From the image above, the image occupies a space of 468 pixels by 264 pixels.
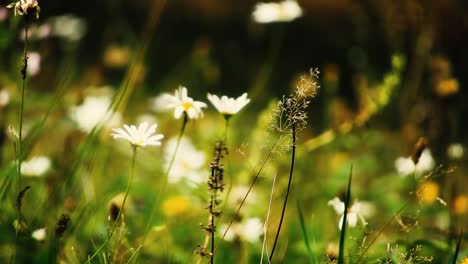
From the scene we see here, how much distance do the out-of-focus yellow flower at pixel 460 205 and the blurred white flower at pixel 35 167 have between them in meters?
1.08

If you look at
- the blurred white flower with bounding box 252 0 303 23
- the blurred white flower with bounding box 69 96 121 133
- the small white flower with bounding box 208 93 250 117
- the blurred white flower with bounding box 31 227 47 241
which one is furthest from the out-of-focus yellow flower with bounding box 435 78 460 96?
the blurred white flower with bounding box 31 227 47 241

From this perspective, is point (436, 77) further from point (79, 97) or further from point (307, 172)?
point (79, 97)

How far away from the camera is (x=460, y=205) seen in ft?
5.25

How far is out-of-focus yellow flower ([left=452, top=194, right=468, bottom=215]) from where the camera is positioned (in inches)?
60.8

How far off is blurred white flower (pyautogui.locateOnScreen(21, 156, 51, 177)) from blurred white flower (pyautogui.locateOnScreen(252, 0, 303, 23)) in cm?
77

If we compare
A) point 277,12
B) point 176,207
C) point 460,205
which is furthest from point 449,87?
point 176,207

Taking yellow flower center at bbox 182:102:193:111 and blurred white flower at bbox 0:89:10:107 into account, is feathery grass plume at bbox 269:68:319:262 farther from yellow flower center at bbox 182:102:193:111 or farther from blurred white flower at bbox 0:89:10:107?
blurred white flower at bbox 0:89:10:107

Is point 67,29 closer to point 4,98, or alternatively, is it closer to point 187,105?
point 4,98

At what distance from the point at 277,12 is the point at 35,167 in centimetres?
88

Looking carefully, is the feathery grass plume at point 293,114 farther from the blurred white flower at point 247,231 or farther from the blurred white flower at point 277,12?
the blurred white flower at point 277,12

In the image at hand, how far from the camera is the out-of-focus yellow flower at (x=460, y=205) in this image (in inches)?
60.8

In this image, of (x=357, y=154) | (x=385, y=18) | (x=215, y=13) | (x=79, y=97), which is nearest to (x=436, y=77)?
(x=385, y=18)

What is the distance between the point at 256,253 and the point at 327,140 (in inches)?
15.5

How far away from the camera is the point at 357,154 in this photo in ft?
7.41
